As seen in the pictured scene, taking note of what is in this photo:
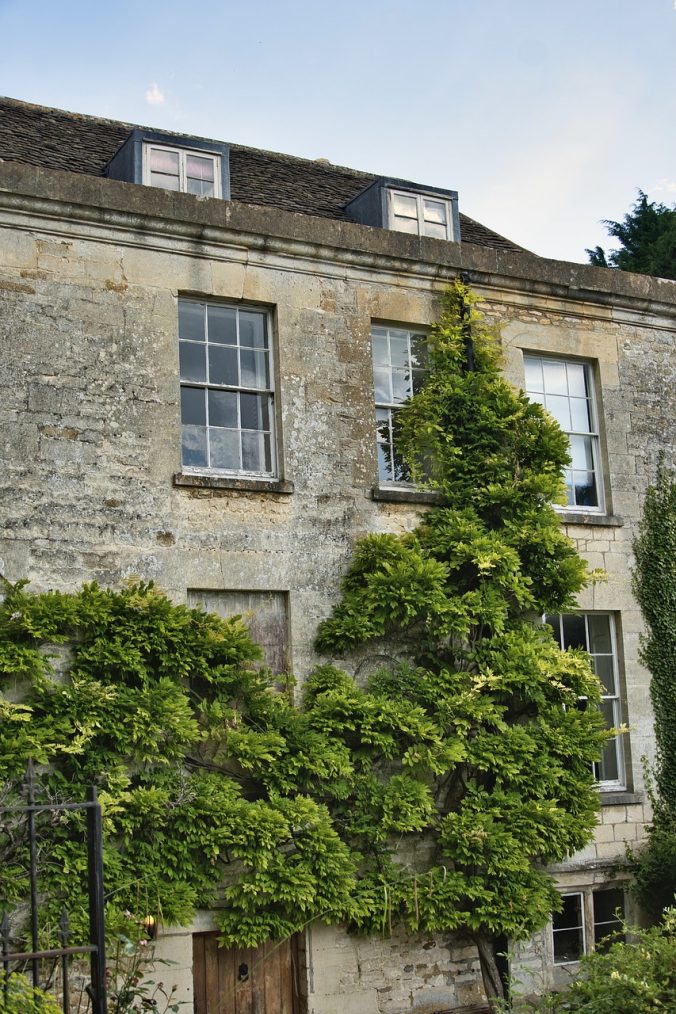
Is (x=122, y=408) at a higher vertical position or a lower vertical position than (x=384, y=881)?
higher

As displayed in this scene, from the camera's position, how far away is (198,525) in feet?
34.1

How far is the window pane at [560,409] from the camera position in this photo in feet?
42.5

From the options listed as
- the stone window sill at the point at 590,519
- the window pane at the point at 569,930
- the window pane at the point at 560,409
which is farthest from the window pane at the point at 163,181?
the window pane at the point at 569,930

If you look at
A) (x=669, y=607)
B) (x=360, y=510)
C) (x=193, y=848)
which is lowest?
(x=193, y=848)

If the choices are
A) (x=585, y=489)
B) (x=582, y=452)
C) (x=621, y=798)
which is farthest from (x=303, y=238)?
(x=621, y=798)

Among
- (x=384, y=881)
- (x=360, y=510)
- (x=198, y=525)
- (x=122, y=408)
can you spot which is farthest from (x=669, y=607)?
(x=122, y=408)

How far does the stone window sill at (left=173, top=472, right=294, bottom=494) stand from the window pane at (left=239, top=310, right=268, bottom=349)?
1425 millimetres

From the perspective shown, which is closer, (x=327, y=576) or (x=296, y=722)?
(x=296, y=722)

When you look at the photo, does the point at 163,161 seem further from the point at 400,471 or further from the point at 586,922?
the point at 586,922

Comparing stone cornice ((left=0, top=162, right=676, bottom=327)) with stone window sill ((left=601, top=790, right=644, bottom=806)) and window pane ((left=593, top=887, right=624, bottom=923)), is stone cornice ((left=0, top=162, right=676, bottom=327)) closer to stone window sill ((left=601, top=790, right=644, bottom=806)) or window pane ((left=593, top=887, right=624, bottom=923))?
stone window sill ((left=601, top=790, right=644, bottom=806))

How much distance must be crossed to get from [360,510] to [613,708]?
381 centimetres

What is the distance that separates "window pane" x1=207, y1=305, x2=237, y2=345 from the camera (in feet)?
36.4

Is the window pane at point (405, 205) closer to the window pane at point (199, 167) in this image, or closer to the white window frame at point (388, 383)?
the white window frame at point (388, 383)

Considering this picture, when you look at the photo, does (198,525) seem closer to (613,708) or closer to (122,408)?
(122,408)
